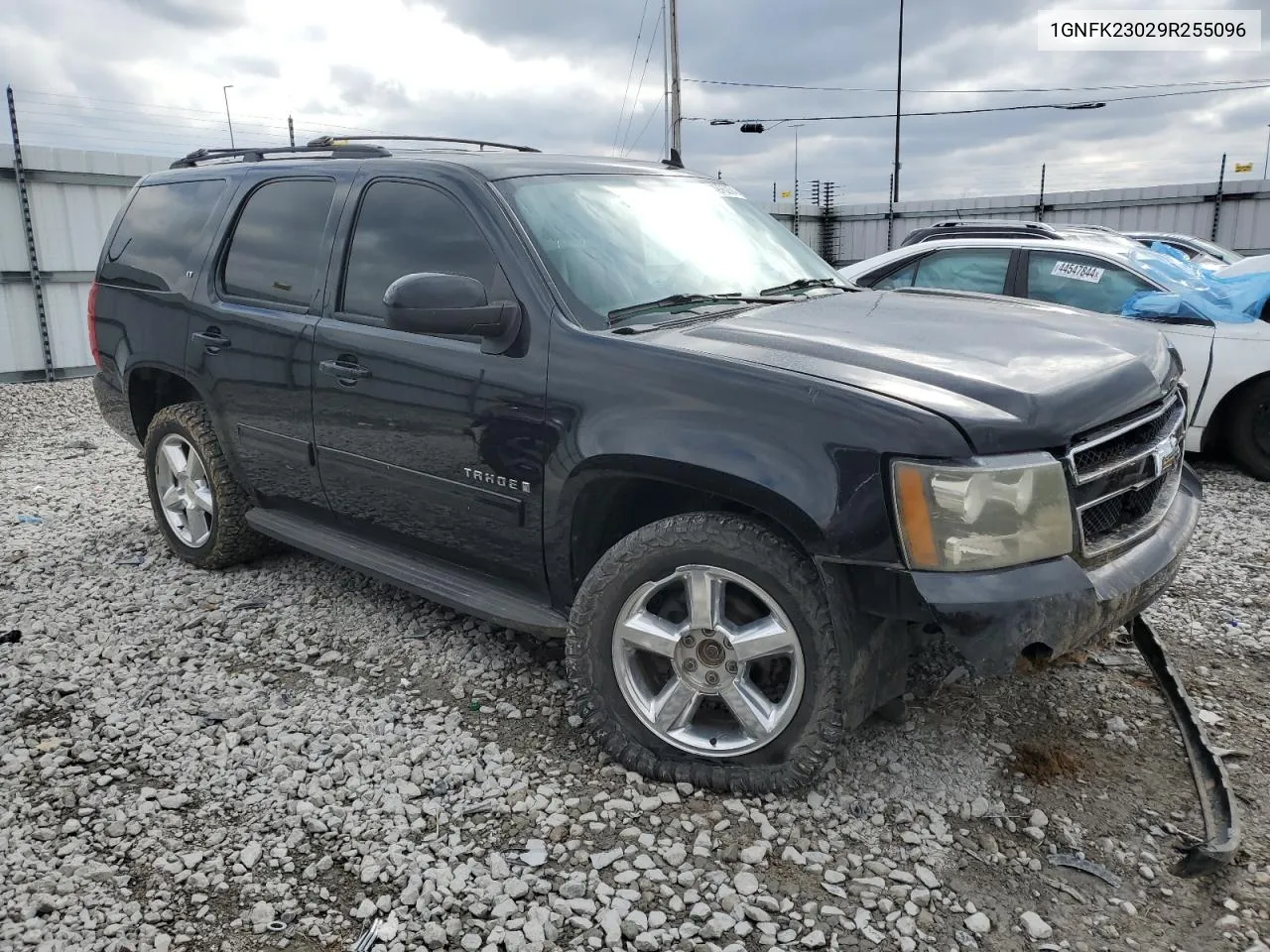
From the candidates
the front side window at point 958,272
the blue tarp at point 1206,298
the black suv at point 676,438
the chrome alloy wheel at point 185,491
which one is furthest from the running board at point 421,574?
the blue tarp at point 1206,298

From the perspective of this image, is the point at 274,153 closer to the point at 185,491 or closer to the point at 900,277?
the point at 185,491

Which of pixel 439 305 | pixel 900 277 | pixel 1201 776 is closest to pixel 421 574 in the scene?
pixel 439 305

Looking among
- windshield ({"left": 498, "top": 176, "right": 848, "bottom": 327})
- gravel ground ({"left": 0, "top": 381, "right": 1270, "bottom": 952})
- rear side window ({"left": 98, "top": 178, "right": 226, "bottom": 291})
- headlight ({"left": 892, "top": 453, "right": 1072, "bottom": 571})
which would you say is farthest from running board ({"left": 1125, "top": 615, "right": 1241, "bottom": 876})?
rear side window ({"left": 98, "top": 178, "right": 226, "bottom": 291})

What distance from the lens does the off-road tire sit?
4520 millimetres

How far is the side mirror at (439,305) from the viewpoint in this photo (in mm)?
3006

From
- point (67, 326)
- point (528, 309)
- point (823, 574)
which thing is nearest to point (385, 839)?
point (823, 574)

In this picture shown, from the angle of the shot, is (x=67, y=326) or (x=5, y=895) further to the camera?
(x=67, y=326)

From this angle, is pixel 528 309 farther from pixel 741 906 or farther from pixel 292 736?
pixel 741 906

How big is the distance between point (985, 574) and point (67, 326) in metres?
11.6

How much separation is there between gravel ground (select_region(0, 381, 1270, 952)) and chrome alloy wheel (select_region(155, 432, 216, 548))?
24.8 inches

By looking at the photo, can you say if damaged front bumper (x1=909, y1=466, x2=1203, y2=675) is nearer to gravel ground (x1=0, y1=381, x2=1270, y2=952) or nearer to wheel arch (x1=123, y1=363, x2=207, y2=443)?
gravel ground (x1=0, y1=381, x2=1270, y2=952)

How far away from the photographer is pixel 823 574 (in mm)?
2584

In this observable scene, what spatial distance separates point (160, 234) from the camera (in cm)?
479

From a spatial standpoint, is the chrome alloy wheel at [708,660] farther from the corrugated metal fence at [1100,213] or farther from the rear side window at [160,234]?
the corrugated metal fence at [1100,213]
